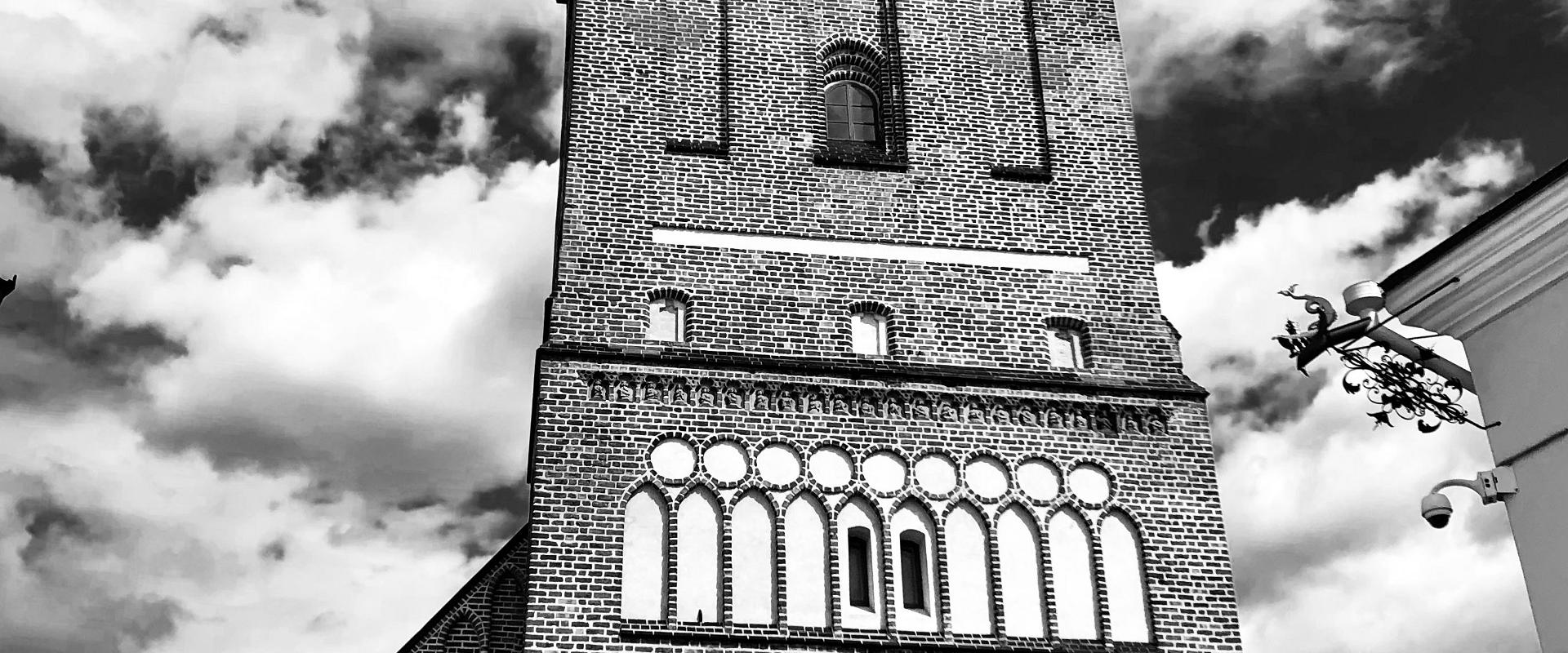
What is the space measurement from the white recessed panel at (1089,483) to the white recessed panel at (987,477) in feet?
2.03

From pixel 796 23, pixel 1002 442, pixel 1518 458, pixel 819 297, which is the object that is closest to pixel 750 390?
pixel 819 297

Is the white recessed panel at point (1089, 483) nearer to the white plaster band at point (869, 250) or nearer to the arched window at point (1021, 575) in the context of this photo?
the arched window at point (1021, 575)

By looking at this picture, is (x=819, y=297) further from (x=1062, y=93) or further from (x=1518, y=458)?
(x=1518, y=458)

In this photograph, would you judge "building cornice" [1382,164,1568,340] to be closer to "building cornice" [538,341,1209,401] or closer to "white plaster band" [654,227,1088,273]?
"building cornice" [538,341,1209,401]

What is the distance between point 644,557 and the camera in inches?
520

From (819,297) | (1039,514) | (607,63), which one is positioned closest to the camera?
(1039,514)

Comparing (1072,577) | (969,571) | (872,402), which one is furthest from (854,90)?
(1072,577)

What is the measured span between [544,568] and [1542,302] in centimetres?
773

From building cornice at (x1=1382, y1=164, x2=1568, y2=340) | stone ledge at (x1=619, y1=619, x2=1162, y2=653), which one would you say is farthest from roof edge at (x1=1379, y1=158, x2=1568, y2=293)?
stone ledge at (x1=619, y1=619, x2=1162, y2=653)

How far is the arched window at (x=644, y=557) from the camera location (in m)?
13.0

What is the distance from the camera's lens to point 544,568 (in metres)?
13.0

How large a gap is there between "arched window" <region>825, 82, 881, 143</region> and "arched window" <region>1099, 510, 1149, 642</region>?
15.7ft

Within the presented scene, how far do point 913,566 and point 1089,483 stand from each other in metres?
1.82

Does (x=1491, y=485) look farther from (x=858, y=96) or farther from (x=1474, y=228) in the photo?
(x=858, y=96)
